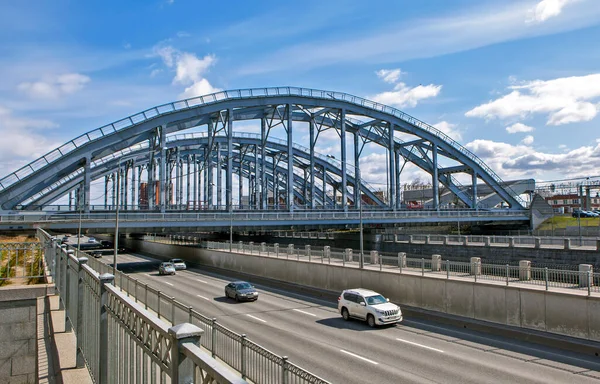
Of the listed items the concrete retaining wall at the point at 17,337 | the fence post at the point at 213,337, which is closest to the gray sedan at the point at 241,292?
the fence post at the point at 213,337

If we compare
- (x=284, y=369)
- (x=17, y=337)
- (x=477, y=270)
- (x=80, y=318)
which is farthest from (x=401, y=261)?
(x=80, y=318)

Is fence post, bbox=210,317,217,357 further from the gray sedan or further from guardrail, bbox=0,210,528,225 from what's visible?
guardrail, bbox=0,210,528,225

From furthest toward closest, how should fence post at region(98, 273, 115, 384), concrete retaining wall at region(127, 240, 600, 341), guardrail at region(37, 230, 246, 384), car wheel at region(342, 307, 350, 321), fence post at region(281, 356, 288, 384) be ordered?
car wheel at region(342, 307, 350, 321), concrete retaining wall at region(127, 240, 600, 341), fence post at region(281, 356, 288, 384), fence post at region(98, 273, 115, 384), guardrail at region(37, 230, 246, 384)

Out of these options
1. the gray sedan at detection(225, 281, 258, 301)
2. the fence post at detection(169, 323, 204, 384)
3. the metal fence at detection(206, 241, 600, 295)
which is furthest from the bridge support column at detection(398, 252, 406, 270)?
the fence post at detection(169, 323, 204, 384)

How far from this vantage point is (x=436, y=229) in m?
95.1

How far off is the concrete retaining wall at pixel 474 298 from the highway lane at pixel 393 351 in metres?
1.40

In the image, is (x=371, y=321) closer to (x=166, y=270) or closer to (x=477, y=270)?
(x=477, y=270)

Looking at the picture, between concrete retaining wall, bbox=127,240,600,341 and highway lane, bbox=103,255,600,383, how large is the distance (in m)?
1.40

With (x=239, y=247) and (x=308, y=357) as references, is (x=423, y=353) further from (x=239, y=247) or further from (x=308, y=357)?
(x=239, y=247)

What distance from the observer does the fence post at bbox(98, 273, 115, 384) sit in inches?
246

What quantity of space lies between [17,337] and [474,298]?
18.8m

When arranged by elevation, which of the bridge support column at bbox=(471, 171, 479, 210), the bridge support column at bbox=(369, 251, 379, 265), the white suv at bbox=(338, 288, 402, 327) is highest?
the bridge support column at bbox=(471, 171, 479, 210)

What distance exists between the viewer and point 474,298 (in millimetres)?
21594

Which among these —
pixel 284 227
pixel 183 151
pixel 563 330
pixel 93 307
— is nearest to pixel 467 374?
pixel 563 330
